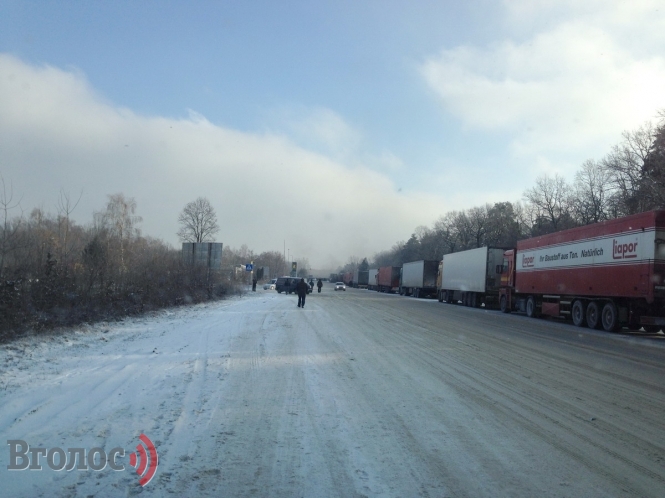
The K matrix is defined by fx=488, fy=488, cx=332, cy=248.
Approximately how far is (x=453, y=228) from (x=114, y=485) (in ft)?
347

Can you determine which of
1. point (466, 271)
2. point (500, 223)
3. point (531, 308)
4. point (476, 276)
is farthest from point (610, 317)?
point (500, 223)

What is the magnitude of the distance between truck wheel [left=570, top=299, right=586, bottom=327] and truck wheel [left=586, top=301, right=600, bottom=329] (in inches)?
9.5

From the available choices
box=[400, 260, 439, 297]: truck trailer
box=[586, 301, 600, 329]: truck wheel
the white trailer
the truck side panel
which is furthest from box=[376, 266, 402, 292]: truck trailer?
box=[586, 301, 600, 329]: truck wheel

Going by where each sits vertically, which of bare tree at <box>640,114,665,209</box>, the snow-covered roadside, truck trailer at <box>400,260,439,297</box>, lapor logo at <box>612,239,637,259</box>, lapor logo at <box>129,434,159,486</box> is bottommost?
the snow-covered roadside

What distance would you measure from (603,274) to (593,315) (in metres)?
2.11

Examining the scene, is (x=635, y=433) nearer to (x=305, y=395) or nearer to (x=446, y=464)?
(x=446, y=464)

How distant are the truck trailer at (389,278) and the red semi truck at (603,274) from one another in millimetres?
49075

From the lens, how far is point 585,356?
12391mm

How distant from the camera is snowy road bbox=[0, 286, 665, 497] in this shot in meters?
4.54

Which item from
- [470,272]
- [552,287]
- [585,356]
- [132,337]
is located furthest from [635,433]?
[470,272]

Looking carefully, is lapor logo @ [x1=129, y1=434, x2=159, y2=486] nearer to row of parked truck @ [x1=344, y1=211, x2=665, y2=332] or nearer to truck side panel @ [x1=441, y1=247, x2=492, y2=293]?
row of parked truck @ [x1=344, y1=211, x2=665, y2=332]

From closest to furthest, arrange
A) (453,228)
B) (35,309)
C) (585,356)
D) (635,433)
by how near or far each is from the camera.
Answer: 1. (635,433)
2. (585,356)
3. (35,309)
4. (453,228)

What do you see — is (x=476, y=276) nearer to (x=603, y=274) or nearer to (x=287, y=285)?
(x=603, y=274)

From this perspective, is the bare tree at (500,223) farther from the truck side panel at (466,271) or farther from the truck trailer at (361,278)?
the truck side panel at (466,271)
